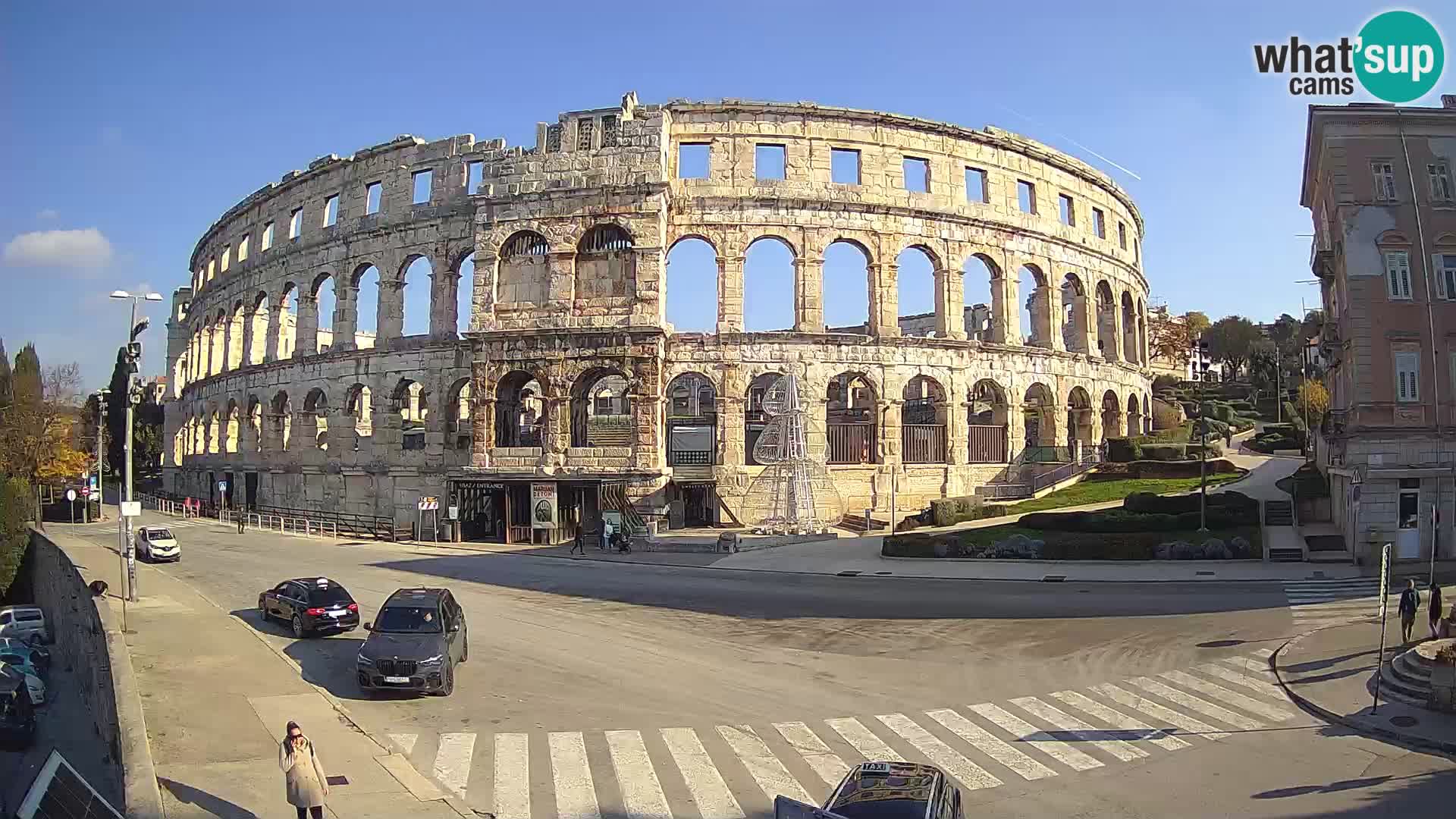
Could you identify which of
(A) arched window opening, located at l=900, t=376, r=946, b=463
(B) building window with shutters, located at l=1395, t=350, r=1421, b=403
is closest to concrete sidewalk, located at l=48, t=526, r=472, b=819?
(B) building window with shutters, located at l=1395, t=350, r=1421, b=403

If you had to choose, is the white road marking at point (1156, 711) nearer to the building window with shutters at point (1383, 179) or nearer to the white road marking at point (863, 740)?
the white road marking at point (863, 740)

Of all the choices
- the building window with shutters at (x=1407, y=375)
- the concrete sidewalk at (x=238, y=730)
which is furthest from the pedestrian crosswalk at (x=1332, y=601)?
the concrete sidewalk at (x=238, y=730)

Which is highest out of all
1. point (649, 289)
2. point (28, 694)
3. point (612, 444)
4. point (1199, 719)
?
point (649, 289)

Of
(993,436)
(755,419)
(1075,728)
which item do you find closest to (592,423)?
(755,419)

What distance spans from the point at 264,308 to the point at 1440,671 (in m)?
66.2

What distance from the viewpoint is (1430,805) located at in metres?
11.6

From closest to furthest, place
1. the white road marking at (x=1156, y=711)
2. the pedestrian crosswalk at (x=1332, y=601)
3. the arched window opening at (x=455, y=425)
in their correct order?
the white road marking at (x=1156, y=711) < the pedestrian crosswalk at (x=1332, y=601) < the arched window opening at (x=455, y=425)

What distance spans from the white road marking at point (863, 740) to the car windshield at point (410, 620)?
7906 millimetres

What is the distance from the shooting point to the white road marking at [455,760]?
1251 centimetres

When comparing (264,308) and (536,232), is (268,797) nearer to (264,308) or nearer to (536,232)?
(536,232)

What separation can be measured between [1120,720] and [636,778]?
8.25 meters

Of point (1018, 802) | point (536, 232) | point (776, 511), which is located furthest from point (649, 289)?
point (1018, 802)

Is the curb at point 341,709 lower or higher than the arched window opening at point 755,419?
lower

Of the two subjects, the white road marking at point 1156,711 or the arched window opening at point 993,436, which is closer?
the white road marking at point 1156,711
